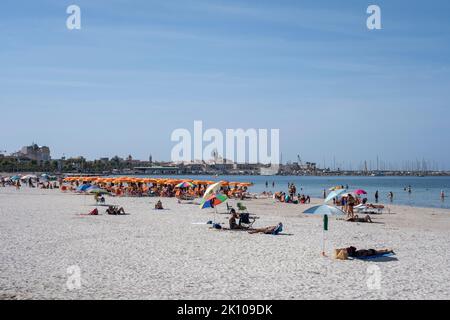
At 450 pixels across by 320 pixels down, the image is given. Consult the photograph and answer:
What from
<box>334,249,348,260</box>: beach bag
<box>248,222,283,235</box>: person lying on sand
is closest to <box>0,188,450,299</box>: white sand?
<box>334,249,348,260</box>: beach bag

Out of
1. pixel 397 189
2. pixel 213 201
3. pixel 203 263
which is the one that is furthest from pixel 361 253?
pixel 397 189

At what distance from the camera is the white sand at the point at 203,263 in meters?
8.20

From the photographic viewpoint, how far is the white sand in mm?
8203

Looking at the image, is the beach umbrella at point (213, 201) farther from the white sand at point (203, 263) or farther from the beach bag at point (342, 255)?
the beach bag at point (342, 255)

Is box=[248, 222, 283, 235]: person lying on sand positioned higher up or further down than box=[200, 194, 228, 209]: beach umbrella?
further down

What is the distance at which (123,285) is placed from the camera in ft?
28.1

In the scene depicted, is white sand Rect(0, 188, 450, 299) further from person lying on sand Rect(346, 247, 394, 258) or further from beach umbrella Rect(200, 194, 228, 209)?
beach umbrella Rect(200, 194, 228, 209)

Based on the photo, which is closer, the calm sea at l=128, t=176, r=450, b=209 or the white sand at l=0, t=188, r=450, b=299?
the white sand at l=0, t=188, r=450, b=299

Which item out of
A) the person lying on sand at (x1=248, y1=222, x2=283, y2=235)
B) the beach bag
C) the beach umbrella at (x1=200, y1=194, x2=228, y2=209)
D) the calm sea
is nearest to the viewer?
the beach bag

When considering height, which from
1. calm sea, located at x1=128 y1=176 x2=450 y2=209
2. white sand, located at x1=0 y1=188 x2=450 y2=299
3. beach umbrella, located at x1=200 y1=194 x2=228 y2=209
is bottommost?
calm sea, located at x1=128 y1=176 x2=450 y2=209

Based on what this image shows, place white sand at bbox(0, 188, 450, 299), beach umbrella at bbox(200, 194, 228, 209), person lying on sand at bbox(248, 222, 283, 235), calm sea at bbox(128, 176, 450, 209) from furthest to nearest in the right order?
calm sea at bbox(128, 176, 450, 209) → beach umbrella at bbox(200, 194, 228, 209) → person lying on sand at bbox(248, 222, 283, 235) → white sand at bbox(0, 188, 450, 299)
